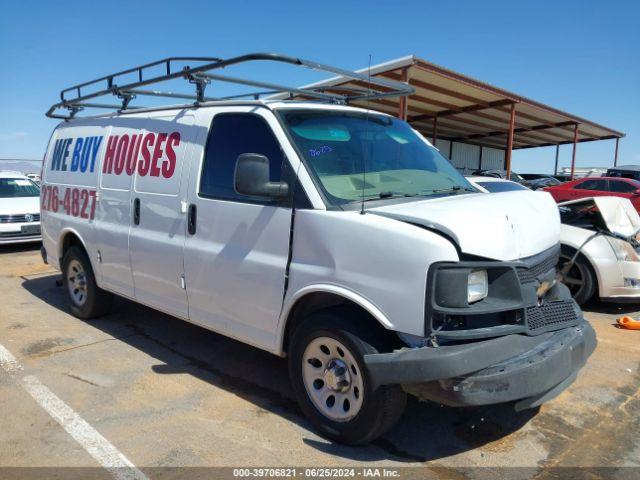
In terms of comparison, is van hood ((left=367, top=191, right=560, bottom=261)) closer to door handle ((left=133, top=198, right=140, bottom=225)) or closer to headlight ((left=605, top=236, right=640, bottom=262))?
door handle ((left=133, top=198, right=140, bottom=225))

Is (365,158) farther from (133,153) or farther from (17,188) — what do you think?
(17,188)

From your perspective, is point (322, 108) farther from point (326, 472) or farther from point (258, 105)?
point (326, 472)

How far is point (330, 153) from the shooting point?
3.52 metres

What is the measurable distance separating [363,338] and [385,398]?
0.37 metres

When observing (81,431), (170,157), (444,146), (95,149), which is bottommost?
(81,431)

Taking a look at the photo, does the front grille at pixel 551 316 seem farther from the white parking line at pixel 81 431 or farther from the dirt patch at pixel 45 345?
the dirt patch at pixel 45 345

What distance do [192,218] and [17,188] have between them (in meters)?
9.64

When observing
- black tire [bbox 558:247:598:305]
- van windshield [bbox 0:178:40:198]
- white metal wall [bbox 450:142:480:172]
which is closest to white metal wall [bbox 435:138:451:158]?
white metal wall [bbox 450:142:480:172]

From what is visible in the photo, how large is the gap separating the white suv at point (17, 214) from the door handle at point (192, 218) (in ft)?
26.8

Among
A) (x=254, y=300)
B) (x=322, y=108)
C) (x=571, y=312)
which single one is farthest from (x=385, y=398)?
(x=322, y=108)

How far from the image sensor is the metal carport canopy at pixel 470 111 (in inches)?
544

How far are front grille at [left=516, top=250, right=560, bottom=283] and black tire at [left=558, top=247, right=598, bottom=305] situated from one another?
2.89 m

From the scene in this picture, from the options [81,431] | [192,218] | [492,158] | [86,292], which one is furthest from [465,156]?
[81,431]

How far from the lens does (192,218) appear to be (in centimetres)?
403
